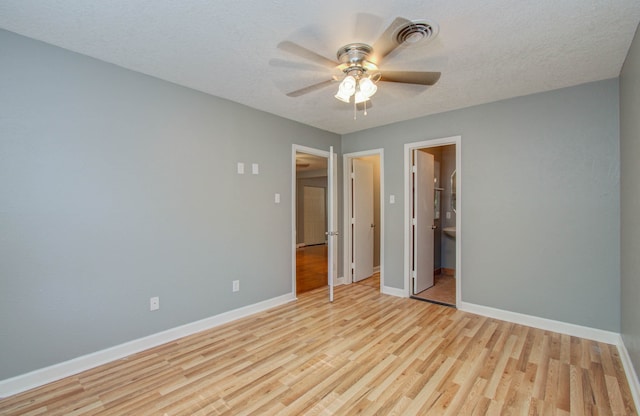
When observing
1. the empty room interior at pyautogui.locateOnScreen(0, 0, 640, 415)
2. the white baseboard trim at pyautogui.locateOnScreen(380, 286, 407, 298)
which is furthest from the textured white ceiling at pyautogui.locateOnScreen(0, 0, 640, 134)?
the white baseboard trim at pyautogui.locateOnScreen(380, 286, 407, 298)

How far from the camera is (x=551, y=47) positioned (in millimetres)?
2227

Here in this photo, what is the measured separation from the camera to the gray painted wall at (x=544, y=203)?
9.18ft

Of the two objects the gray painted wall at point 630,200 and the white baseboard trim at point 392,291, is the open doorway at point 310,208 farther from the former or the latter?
the gray painted wall at point 630,200

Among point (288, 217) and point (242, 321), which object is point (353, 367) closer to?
point (242, 321)

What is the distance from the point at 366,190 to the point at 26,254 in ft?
14.1

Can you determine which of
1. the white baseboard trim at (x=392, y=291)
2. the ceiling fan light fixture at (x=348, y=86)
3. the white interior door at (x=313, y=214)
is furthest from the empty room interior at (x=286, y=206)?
the white interior door at (x=313, y=214)

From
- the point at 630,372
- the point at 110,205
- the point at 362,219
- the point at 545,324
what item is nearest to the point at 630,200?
the point at 630,372

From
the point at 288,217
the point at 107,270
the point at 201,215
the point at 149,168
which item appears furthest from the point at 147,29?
the point at 288,217

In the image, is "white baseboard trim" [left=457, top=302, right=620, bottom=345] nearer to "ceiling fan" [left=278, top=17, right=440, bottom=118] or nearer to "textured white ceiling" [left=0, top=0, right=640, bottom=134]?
"textured white ceiling" [left=0, top=0, right=640, bottom=134]

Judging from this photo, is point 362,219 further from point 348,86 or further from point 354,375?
point 348,86

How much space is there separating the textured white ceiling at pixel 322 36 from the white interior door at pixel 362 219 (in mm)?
2146

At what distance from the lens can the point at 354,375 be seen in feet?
7.48

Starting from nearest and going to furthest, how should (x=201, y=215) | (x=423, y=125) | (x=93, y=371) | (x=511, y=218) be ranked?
(x=93, y=371)
(x=201, y=215)
(x=511, y=218)
(x=423, y=125)

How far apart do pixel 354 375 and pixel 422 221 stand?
2.65 metres
